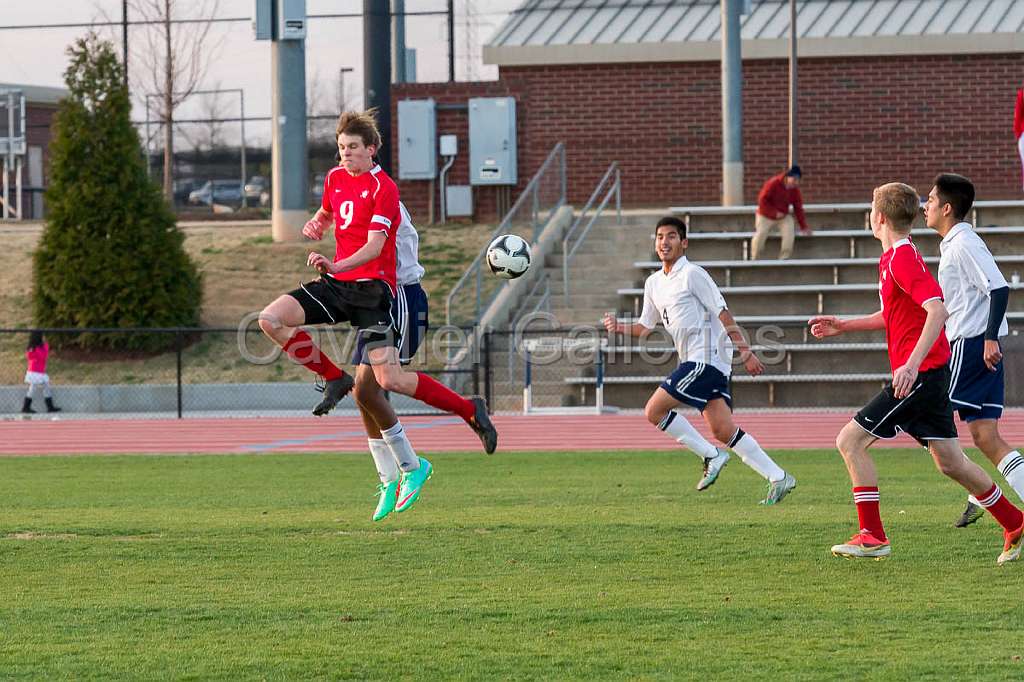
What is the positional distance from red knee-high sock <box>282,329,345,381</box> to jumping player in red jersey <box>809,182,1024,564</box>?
2808mm

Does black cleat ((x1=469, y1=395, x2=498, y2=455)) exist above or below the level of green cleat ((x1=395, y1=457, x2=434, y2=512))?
above

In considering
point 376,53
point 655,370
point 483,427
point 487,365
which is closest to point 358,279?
point 483,427

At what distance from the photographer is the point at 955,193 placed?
24.3 ft

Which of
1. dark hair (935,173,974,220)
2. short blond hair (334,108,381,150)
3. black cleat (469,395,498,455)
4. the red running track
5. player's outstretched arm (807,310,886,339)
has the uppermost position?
short blond hair (334,108,381,150)

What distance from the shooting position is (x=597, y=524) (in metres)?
8.28

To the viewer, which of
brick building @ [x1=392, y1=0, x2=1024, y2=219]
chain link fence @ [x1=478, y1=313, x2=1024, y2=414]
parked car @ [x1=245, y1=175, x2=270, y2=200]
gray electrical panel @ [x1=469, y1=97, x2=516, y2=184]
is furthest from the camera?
parked car @ [x1=245, y1=175, x2=270, y2=200]

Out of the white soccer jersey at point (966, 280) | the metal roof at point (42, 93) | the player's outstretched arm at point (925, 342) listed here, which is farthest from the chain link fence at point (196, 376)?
the metal roof at point (42, 93)

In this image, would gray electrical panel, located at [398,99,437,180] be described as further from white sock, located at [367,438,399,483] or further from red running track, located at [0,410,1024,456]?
white sock, located at [367,438,399,483]

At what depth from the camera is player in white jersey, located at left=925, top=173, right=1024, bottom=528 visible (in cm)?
750

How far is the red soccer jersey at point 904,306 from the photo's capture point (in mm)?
6562

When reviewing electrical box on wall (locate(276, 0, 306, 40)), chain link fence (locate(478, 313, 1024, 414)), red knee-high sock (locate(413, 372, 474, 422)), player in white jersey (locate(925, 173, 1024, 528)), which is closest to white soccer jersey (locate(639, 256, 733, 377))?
red knee-high sock (locate(413, 372, 474, 422))

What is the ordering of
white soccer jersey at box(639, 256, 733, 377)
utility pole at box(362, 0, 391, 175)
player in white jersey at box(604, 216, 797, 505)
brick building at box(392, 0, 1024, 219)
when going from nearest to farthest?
player in white jersey at box(604, 216, 797, 505)
white soccer jersey at box(639, 256, 733, 377)
utility pole at box(362, 0, 391, 175)
brick building at box(392, 0, 1024, 219)

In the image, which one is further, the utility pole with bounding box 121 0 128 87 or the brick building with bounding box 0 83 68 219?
the brick building with bounding box 0 83 68 219

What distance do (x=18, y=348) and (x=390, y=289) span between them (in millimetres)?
18055
